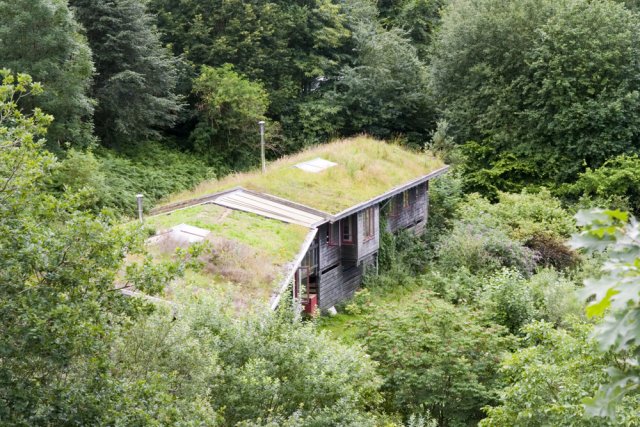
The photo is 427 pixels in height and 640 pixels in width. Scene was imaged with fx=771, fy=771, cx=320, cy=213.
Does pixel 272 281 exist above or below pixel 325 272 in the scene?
above

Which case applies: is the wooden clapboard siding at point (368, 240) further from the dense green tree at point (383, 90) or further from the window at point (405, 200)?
the dense green tree at point (383, 90)

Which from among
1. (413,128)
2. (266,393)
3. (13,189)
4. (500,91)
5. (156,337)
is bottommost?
(413,128)

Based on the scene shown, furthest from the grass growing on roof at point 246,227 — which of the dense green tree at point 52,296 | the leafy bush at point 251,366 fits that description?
the dense green tree at point 52,296

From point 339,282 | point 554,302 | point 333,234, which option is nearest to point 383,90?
point 333,234

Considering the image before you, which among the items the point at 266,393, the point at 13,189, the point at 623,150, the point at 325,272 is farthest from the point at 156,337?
the point at 623,150

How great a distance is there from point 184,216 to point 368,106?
2176 cm

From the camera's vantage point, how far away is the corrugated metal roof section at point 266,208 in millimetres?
22359

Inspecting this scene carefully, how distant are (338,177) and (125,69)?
1340 centimetres

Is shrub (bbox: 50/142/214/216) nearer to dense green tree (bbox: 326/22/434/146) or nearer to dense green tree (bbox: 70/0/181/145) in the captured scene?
dense green tree (bbox: 70/0/181/145)

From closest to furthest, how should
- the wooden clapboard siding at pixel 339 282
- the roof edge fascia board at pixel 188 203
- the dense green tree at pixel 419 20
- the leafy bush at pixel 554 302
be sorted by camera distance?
the leafy bush at pixel 554 302, the roof edge fascia board at pixel 188 203, the wooden clapboard siding at pixel 339 282, the dense green tree at pixel 419 20

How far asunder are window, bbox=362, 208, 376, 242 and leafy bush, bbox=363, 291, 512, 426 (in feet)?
29.9

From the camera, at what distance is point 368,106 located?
41.1 meters

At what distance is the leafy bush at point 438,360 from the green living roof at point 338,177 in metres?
7.52

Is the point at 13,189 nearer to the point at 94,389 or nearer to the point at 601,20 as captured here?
the point at 94,389
